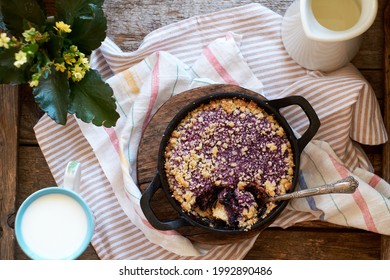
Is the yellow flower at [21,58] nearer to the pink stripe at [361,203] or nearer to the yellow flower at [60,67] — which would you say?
the yellow flower at [60,67]

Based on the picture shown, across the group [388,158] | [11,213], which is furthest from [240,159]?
[11,213]

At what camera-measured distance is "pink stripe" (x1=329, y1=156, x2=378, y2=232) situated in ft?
3.96

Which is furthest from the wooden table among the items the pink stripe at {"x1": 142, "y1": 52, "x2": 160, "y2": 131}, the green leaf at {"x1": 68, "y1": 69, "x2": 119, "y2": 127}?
the green leaf at {"x1": 68, "y1": 69, "x2": 119, "y2": 127}

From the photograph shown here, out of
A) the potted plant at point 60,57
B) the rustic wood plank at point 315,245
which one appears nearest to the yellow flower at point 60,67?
the potted plant at point 60,57

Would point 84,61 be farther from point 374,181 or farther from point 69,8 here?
point 374,181

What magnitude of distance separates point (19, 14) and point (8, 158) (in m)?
0.33

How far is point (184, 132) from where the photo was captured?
1.13 metres

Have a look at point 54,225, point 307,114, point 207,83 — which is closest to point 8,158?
point 54,225

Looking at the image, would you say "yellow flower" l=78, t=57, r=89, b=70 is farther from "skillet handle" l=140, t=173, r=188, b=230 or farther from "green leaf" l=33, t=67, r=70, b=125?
"skillet handle" l=140, t=173, r=188, b=230

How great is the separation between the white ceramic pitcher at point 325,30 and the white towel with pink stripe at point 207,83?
0.11 feet

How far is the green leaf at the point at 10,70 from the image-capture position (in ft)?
3.51

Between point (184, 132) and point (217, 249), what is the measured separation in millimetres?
267

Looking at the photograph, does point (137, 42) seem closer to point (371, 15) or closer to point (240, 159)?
point (240, 159)

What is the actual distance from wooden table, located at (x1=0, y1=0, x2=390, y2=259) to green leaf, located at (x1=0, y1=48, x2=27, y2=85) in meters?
0.18
